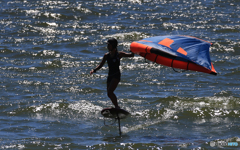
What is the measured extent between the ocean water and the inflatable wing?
6.60ft

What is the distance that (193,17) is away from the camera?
89.5ft

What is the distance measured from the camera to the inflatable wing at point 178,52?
10.4 m

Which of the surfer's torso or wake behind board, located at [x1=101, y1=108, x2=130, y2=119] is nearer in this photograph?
the surfer's torso

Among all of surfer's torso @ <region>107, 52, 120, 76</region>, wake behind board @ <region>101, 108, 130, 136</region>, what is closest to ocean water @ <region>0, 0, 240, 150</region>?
wake behind board @ <region>101, 108, 130, 136</region>

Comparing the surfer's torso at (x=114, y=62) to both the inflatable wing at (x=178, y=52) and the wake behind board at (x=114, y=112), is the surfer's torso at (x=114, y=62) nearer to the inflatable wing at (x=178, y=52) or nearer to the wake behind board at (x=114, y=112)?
the inflatable wing at (x=178, y=52)

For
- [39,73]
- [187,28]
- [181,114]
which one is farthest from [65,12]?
[181,114]

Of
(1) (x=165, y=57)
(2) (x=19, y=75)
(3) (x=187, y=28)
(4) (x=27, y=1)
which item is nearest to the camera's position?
(1) (x=165, y=57)

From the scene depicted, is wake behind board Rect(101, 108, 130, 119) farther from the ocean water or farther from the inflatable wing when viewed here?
the inflatable wing

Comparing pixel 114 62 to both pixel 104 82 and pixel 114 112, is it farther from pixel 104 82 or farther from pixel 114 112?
pixel 104 82

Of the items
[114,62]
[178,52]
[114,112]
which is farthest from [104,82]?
[178,52]

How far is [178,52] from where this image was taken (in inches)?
413

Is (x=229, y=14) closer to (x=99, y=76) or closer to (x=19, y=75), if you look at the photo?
(x=99, y=76)

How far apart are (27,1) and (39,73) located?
15.9 metres

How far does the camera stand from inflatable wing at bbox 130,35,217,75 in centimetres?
1037
